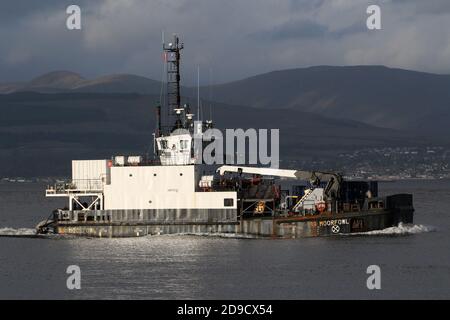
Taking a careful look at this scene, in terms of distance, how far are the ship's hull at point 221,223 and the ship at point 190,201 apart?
0.06 m

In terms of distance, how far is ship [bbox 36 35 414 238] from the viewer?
2672 inches

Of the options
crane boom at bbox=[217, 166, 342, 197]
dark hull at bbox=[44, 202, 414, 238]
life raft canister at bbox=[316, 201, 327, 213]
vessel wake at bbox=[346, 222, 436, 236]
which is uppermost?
crane boom at bbox=[217, 166, 342, 197]

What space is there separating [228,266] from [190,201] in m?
11.2

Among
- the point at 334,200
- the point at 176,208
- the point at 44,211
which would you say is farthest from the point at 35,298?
the point at 44,211

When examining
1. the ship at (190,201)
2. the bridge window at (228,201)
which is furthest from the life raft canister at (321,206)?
the bridge window at (228,201)

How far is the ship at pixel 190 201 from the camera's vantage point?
2672 inches

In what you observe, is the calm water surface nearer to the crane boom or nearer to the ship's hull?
the ship's hull

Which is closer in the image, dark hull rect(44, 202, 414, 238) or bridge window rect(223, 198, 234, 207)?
dark hull rect(44, 202, 414, 238)

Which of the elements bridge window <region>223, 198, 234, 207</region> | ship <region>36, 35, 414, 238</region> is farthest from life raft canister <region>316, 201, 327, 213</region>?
bridge window <region>223, 198, 234, 207</region>

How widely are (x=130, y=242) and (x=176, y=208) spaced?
3.70 m

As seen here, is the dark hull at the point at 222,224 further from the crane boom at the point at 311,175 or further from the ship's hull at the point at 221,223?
the crane boom at the point at 311,175

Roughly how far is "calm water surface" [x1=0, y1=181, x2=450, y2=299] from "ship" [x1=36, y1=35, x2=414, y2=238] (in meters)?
0.98

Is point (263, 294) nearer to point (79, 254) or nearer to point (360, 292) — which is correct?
point (360, 292)

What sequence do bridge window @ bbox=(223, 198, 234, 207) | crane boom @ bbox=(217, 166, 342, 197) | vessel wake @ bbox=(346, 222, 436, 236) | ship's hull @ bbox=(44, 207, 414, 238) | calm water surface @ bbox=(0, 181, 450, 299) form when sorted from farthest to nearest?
1. vessel wake @ bbox=(346, 222, 436, 236)
2. crane boom @ bbox=(217, 166, 342, 197)
3. bridge window @ bbox=(223, 198, 234, 207)
4. ship's hull @ bbox=(44, 207, 414, 238)
5. calm water surface @ bbox=(0, 181, 450, 299)
